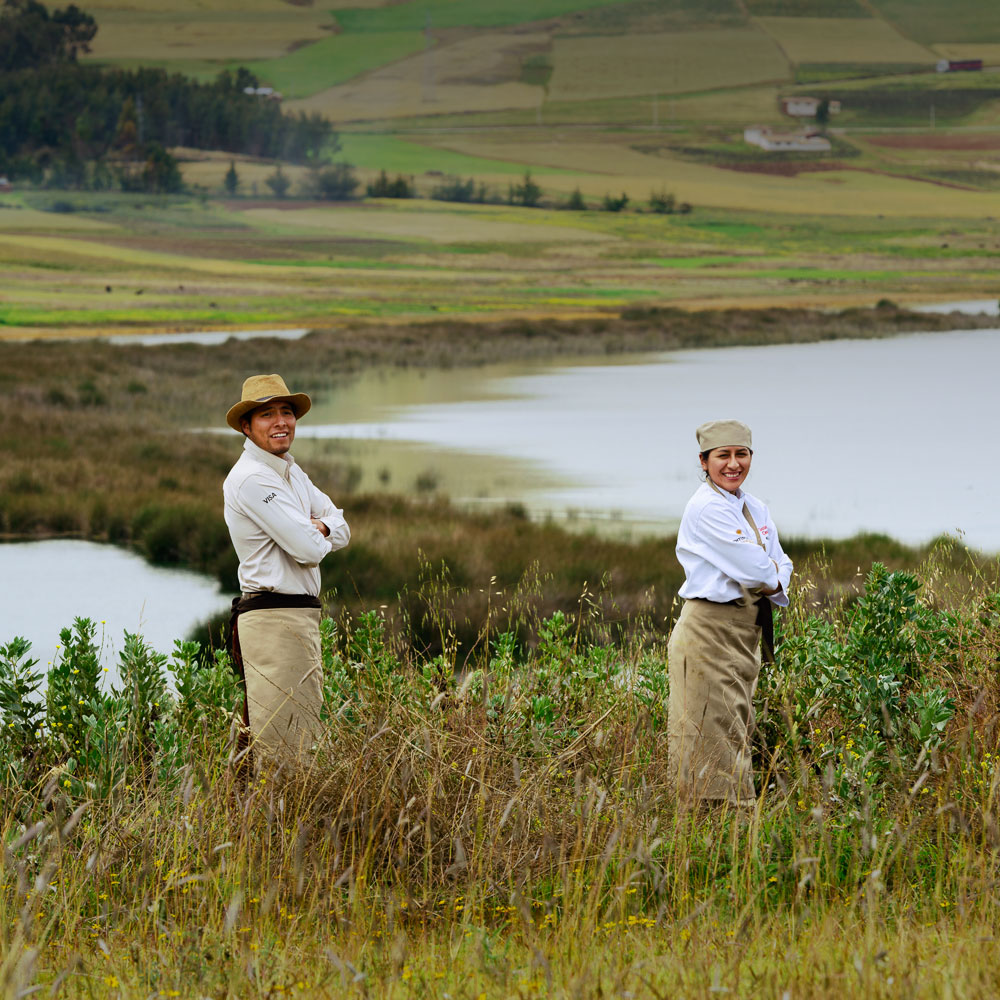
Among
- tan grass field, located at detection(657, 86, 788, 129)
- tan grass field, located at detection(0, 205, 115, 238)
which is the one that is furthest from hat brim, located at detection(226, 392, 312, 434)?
tan grass field, located at detection(657, 86, 788, 129)

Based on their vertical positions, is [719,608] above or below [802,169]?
below

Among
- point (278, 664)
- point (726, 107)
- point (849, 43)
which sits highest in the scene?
point (849, 43)

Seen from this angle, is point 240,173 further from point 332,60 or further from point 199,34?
point 332,60

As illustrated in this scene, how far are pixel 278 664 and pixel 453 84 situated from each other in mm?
80778

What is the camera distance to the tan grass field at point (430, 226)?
235ft

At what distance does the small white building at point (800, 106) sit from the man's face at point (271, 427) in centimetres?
7230

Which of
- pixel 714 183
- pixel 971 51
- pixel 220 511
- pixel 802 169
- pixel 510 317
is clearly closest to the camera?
pixel 220 511

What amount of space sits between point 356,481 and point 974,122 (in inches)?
2103

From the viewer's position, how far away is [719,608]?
16.6 ft

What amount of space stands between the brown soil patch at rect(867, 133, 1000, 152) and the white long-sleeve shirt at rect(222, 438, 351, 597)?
2607 inches

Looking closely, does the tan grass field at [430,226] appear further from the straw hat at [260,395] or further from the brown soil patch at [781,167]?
the straw hat at [260,395]

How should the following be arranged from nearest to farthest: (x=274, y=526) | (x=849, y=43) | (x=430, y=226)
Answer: (x=274, y=526), (x=849, y=43), (x=430, y=226)

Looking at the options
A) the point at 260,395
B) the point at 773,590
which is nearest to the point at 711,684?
the point at 773,590

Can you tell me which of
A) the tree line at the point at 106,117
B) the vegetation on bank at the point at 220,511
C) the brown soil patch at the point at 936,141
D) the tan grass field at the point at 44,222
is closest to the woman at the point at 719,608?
the vegetation on bank at the point at 220,511
